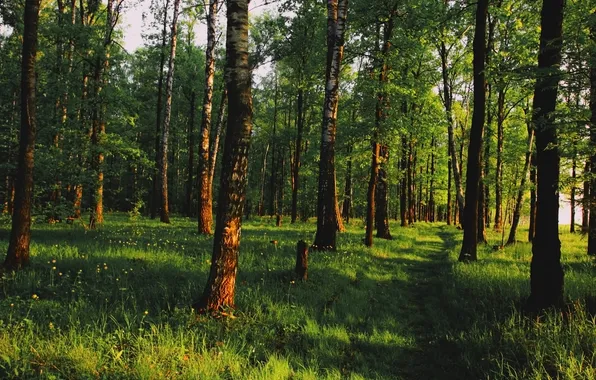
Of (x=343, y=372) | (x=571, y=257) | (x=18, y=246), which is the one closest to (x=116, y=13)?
(x=18, y=246)

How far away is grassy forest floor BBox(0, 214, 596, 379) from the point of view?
13.5 feet

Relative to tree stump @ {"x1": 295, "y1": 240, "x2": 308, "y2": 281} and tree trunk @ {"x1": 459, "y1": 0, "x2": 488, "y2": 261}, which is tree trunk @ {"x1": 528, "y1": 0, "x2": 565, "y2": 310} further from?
tree trunk @ {"x1": 459, "y1": 0, "x2": 488, "y2": 261}

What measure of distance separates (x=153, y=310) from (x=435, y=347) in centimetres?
458

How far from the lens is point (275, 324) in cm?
579

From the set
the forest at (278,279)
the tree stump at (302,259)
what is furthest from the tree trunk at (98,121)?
the tree stump at (302,259)

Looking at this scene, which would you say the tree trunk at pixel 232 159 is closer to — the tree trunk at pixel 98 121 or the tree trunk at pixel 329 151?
the tree trunk at pixel 329 151

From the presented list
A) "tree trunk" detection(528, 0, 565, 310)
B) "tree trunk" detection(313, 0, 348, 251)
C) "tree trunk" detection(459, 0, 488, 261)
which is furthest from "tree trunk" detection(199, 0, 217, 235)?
"tree trunk" detection(528, 0, 565, 310)

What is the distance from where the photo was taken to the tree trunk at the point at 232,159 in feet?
18.4

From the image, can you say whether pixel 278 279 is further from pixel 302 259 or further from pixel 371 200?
pixel 371 200

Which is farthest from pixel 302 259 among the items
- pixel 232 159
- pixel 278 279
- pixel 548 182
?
pixel 548 182

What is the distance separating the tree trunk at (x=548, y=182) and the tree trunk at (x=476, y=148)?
5.91 metres

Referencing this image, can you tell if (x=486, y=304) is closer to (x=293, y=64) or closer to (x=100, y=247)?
(x=100, y=247)

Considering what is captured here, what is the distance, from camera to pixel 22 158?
7.38 m

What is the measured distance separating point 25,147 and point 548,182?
33.4 ft
